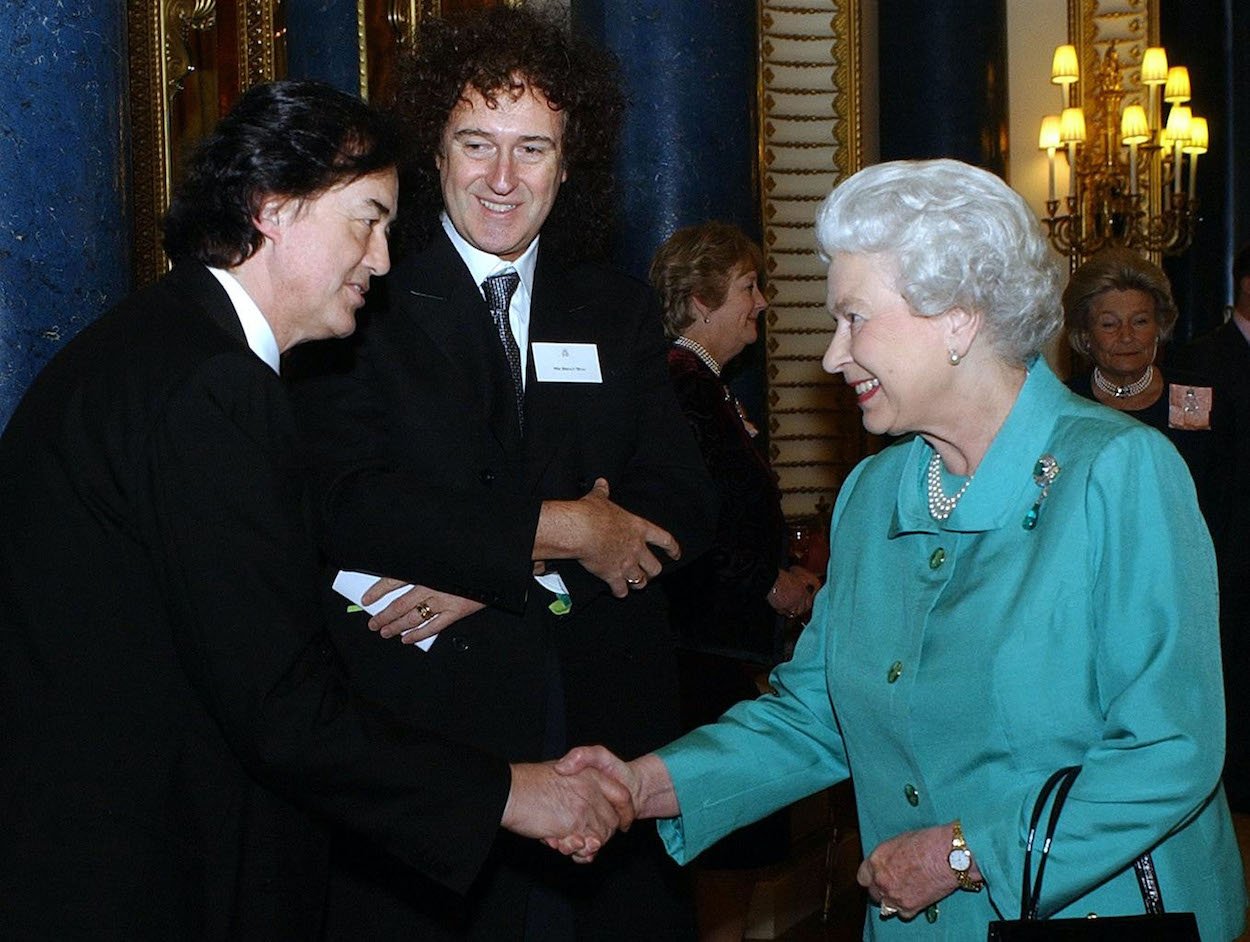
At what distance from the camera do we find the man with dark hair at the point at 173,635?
6.04ft

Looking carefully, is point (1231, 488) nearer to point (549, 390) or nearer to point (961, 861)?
point (549, 390)

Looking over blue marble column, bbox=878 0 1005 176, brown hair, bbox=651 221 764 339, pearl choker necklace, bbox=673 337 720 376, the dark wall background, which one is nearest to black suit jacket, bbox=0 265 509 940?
pearl choker necklace, bbox=673 337 720 376

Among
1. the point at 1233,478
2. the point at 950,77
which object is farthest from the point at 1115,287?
the point at 950,77

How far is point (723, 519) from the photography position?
405 cm

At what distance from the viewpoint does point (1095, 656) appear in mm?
1929

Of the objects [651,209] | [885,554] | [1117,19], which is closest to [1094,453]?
[885,554]

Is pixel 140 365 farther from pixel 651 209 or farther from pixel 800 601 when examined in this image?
pixel 651 209

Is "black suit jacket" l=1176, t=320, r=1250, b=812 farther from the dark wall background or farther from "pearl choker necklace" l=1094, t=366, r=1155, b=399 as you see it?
the dark wall background

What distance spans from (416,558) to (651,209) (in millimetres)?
2674

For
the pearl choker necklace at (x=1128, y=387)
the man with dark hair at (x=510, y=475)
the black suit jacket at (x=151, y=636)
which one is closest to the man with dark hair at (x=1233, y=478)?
the pearl choker necklace at (x=1128, y=387)

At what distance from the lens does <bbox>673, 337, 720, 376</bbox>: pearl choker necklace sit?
4.15 metres

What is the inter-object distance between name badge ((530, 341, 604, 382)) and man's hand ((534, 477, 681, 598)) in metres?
0.20

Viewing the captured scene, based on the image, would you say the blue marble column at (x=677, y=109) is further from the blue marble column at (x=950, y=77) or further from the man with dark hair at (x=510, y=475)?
the blue marble column at (x=950, y=77)

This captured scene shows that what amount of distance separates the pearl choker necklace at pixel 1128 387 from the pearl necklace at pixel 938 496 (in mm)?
2898
